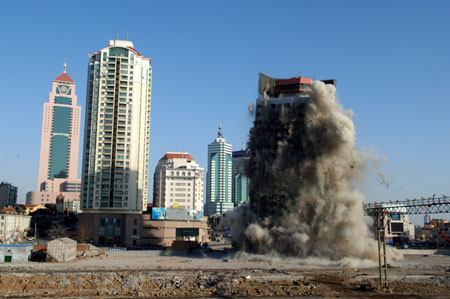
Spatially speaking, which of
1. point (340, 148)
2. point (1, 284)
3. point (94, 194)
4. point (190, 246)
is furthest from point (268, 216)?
point (94, 194)

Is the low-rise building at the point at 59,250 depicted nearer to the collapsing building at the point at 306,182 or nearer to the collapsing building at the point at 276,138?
the collapsing building at the point at 306,182

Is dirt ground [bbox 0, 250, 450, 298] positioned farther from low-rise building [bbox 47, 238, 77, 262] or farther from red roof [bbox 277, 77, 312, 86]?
red roof [bbox 277, 77, 312, 86]

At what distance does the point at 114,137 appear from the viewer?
134250 mm

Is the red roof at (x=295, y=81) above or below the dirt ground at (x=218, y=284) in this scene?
A: above

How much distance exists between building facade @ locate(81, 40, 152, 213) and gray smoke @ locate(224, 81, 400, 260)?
54.2m

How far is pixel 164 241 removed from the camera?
409ft

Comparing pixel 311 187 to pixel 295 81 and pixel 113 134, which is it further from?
pixel 113 134

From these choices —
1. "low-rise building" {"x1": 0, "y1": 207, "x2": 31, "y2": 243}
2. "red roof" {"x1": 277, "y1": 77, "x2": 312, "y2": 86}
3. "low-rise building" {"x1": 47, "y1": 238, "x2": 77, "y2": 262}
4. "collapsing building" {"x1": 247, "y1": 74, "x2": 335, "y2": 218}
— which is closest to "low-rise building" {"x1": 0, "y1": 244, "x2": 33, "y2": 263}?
"low-rise building" {"x1": 47, "y1": 238, "x2": 77, "y2": 262}

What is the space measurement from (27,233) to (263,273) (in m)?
120

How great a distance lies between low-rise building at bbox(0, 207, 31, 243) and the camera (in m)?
132

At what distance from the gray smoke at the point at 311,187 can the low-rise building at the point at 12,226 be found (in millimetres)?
83587

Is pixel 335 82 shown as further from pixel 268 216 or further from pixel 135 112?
pixel 135 112

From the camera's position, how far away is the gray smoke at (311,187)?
3113 inches

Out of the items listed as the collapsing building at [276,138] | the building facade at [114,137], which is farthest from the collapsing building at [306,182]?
the building facade at [114,137]
